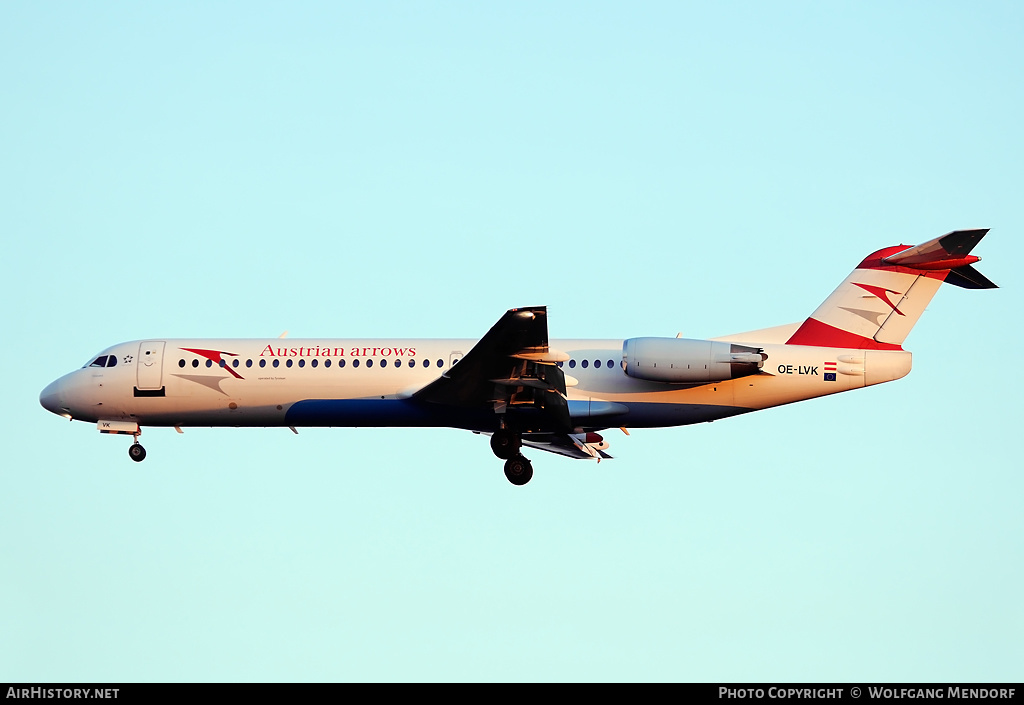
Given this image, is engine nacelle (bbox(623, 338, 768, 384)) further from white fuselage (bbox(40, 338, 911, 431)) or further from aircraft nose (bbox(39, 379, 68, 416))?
aircraft nose (bbox(39, 379, 68, 416))

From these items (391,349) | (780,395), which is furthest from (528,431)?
(780,395)

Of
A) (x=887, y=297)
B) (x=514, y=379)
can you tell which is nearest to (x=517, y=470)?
(x=514, y=379)

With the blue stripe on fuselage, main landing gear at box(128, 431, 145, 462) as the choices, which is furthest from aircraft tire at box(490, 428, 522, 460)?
main landing gear at box(128, 431, 145, 462)

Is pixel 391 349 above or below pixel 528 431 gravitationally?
above

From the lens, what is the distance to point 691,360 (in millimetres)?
27250

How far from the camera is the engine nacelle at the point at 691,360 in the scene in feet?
89.5

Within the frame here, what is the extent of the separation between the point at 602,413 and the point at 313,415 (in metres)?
6.59

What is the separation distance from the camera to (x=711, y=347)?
27391 mm

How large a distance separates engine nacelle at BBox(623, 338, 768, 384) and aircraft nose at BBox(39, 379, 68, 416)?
1405 centimetres
